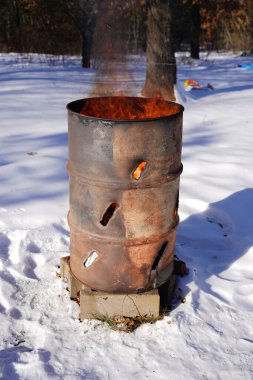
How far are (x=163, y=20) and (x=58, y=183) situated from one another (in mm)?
4378

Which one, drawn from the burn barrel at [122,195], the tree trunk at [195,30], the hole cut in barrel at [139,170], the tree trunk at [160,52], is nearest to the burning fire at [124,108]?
the burn barrel at [122,195]

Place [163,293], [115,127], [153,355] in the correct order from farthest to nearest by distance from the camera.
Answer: [163,293] < [153,355] < [115,127]

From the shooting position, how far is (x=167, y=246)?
2594mm

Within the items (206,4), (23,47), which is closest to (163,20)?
(23,47)

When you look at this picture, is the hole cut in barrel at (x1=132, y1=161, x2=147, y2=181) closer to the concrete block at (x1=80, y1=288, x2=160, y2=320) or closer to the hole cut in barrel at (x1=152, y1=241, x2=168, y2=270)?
the hole cut in barrel at (x1=152, y1=241, x2=168, y2=270)

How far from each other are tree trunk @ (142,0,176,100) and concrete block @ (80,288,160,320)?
5387 millimetres

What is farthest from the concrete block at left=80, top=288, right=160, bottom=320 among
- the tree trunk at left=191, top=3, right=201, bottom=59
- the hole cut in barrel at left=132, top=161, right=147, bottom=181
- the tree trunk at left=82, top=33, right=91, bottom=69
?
the tree trunk at left=191, top=3, right=201, bottom=59

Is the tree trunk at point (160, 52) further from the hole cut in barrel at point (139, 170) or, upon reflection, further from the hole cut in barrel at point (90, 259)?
the hole cut in barrel at point (139, 170)

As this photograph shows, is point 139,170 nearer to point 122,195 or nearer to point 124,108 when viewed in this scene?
point 122,195

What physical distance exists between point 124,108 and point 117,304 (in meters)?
1.20

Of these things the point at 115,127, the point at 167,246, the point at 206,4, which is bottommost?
the point at 167,246

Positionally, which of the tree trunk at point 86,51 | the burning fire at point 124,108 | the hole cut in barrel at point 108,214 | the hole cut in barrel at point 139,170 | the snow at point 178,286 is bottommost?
the snow at point 178,286

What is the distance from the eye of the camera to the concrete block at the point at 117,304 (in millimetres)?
2533

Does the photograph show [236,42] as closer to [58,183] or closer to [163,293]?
[58,183]
